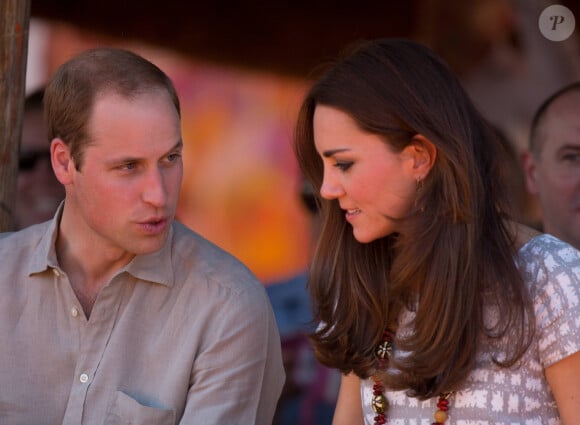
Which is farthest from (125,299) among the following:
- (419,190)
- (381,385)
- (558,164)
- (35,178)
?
(35,178)

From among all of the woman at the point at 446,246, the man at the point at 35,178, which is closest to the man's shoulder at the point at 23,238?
the woman at the point at 446,246

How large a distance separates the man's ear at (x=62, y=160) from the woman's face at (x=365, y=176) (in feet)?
2.72

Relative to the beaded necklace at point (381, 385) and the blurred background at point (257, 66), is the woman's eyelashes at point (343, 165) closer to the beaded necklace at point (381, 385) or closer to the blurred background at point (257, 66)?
the beaded necklace at point (381, 385)

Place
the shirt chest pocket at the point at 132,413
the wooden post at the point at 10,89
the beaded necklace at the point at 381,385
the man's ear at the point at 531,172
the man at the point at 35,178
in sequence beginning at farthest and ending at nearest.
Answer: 1. the man at the point at 35,178
2. the man's ear at the point at 531,172
3. the wooden post at the point at 10,89
4. the shirt chest pocket at the point at 132,413
5. the beaded necklace at the point at 381,385

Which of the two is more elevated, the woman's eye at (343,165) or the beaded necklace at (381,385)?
the woman's eye at (343,165)

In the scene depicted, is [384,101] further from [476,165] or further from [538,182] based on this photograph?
[538,182]

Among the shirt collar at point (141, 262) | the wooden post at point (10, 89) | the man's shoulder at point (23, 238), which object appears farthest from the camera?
the wooden post at point (10, 89)

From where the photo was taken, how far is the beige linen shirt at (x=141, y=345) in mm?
2719

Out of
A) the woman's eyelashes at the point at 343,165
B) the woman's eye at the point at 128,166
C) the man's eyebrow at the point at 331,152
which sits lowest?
the woman's eye at the point at 128,166

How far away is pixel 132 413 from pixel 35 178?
2285mm

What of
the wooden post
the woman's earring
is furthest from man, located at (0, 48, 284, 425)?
the woman's earring

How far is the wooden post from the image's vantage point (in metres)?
3.15

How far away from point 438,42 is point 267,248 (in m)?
1.54

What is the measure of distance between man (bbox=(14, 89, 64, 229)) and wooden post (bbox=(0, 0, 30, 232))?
1512 mm
